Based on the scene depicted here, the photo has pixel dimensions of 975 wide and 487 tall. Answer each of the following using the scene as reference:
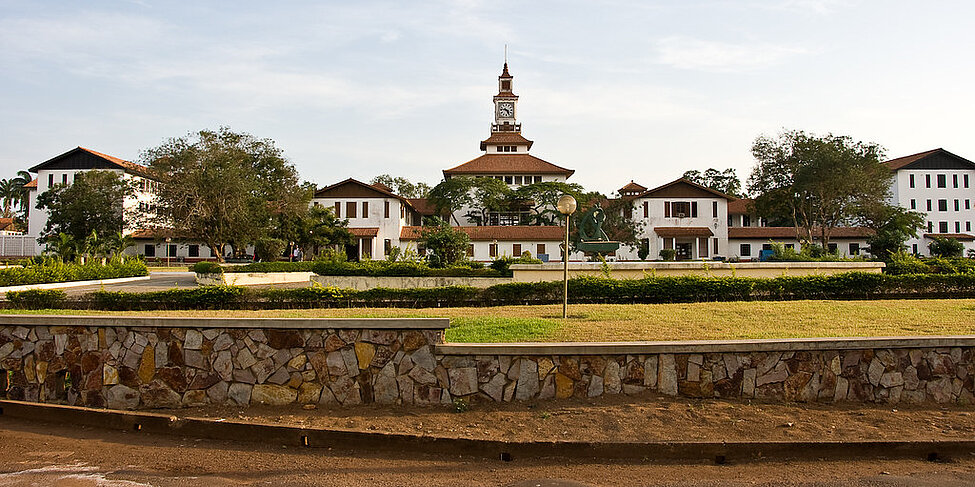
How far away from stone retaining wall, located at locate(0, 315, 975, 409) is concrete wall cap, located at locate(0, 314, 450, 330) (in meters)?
0.02

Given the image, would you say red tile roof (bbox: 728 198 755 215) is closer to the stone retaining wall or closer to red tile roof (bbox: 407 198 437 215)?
red tile roof (bbox: 407 198 437 215)

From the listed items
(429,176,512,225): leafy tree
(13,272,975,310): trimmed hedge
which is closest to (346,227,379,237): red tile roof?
(429,176,512,225): leafy tree

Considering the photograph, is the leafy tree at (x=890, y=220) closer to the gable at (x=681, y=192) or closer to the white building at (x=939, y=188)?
the gable at (x=681, y=192)

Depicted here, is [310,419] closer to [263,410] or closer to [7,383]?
[263,410]

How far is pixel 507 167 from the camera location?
191 feet

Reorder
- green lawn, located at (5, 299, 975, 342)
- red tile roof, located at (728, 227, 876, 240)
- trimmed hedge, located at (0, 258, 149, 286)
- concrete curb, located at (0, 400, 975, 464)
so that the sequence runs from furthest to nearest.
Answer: red tile roof, located at (728, 227, 876, 240), trimmed hedge, located at (0, 258, 149, 286), green lawn, located at (5, 299, 975, 342), concrete curb, located at (0, 400, 975, 464)

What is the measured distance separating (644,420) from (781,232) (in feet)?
170

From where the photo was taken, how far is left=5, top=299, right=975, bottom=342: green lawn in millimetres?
8383

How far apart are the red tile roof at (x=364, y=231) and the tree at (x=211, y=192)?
8.88 meters

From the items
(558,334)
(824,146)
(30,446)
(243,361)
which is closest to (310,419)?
(243,361)

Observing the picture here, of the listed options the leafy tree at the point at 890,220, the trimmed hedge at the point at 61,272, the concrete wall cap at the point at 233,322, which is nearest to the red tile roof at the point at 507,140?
the leafy tree at the point at 890,220

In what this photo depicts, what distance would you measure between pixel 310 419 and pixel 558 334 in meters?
3.25

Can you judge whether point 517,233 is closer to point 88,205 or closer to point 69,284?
point 69,284

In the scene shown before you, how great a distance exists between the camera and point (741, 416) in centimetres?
658
